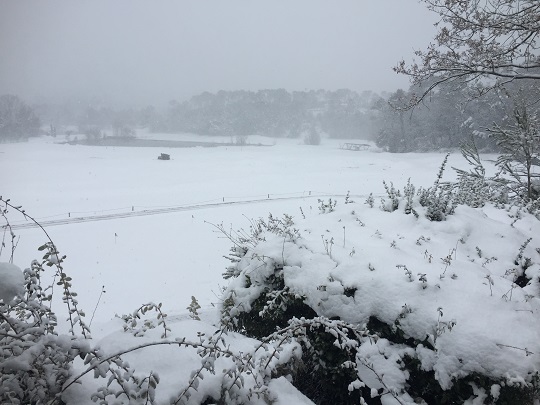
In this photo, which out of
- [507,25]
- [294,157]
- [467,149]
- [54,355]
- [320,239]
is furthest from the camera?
[294,157]

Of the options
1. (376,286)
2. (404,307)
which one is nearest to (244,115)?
(376,286)

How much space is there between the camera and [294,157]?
2159 inches

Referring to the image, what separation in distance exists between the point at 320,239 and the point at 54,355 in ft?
10.8

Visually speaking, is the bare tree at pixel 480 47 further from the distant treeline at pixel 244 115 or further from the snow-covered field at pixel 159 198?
the distant treeline at pixel 244 115

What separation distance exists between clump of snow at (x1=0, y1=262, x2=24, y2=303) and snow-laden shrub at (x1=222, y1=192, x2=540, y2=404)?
1.79 m

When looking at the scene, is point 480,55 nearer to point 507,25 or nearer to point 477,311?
point 507,25

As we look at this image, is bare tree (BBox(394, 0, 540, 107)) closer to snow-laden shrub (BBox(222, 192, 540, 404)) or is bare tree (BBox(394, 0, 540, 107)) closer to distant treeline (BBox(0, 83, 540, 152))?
snow-laden shrub (BBox(222, 192, 540, 404))

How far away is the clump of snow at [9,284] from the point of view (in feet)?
5.86

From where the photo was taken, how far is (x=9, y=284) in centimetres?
182

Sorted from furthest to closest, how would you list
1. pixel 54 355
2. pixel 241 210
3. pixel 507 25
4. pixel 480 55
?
pixel 241 210 < pixel 480 55 < pixel 507 25 < pixel 54 355

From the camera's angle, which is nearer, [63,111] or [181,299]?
[181,299]

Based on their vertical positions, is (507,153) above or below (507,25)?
below

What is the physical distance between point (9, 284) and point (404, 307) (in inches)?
118

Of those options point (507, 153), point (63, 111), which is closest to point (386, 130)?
point (507, 153)
